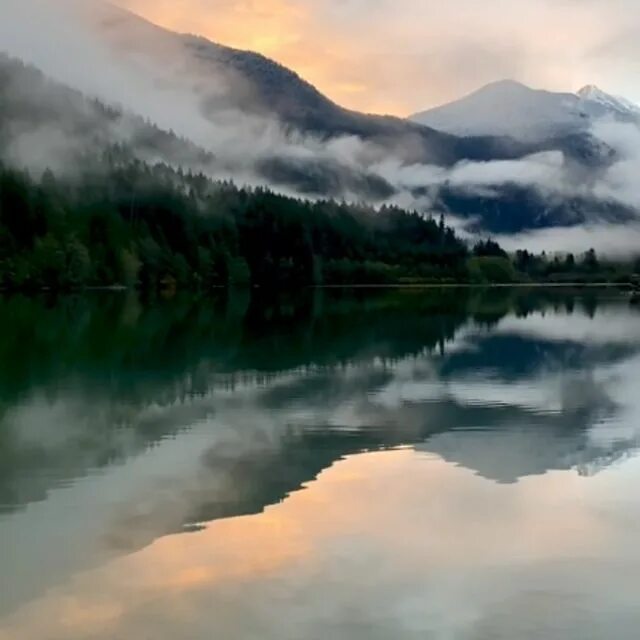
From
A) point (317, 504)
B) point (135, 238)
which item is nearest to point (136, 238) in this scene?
point (135, 238)

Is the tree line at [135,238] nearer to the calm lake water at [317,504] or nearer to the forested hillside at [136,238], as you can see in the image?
the forested hillside at [136,238]

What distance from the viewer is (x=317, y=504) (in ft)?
51.3

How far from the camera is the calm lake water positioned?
11.1 m

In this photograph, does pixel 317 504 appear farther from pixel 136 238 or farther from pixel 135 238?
pixel 136 238

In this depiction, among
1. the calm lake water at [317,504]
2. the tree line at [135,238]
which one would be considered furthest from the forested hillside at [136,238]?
the calm lake water at [317,504]

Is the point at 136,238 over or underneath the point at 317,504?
over

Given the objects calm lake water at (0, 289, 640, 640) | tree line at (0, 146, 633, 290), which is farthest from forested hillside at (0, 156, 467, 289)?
calm lake water at (0, 289, 640, 640)

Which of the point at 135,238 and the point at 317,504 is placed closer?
the point at 317,504

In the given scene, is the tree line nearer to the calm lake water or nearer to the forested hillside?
the forested hillside

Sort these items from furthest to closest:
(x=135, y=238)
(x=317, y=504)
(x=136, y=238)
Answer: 1. (x=136, y=238)
2. (x=135, y=238)
3. (x=317, y=504)

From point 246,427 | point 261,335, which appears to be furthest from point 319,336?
point 246,427

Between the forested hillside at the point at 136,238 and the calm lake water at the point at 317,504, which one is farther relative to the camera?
the forested hillside at the point at 136,238

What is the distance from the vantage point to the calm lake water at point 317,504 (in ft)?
36.3

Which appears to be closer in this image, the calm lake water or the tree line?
the calm lake water
